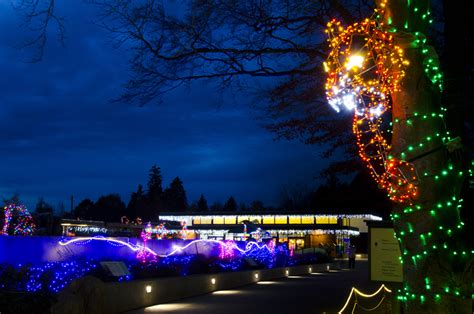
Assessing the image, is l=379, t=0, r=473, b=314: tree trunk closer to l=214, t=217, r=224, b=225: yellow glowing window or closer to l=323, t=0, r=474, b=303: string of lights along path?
l=323, t=0, r=474, b=303: string of lights along path

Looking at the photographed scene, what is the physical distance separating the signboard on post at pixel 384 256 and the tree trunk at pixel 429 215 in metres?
4.87

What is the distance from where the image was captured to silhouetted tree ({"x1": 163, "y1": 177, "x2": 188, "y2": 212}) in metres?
128

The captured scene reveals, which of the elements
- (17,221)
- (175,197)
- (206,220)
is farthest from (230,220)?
(175,197)

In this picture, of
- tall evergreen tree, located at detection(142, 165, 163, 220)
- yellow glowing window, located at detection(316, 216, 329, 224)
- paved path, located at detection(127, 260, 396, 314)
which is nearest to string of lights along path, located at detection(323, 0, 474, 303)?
paved path, located at detection(127, 260, 396, 314)

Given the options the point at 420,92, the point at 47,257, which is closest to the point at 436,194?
the point at 420,92

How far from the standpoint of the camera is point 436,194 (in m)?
6.47

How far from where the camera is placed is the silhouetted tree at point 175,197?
128 metres

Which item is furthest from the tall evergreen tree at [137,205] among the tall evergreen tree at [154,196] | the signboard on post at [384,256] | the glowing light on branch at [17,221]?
the signboard on post at [384,256]

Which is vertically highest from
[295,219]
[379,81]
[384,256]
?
[379,81]

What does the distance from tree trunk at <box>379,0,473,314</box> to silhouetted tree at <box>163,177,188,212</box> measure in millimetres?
120605

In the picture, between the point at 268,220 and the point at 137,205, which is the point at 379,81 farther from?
the point at 137,205

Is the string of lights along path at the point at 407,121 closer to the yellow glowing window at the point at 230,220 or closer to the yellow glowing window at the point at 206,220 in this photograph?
the yellow glowing window at the point at 230,220

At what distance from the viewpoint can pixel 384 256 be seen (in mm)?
11555

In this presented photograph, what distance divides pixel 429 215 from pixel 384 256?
5.37m
